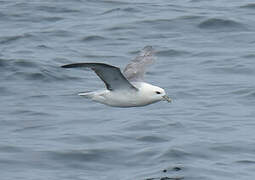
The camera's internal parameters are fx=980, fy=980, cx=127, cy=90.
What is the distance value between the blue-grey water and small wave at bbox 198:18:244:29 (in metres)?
0.03

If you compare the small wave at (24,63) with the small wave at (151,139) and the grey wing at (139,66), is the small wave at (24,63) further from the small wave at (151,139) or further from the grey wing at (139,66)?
the small wave at (151,139)

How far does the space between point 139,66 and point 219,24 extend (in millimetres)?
6819

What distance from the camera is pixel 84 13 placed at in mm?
22891

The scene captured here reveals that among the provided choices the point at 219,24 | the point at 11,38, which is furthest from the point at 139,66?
the point at 219,24

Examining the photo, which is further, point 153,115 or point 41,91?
point 41,91

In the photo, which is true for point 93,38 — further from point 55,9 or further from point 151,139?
point 151,139

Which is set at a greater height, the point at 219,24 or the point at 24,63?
the point at 219,24

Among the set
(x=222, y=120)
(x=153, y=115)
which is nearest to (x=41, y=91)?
(x=153, y=115)

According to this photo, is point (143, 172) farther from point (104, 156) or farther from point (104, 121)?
point (104, 121)

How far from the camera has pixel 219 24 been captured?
21.6 meters

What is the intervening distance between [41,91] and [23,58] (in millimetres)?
1833

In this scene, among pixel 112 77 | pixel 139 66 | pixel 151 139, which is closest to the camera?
pixel 112 77

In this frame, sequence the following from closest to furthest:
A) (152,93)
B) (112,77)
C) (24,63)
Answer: (112,77), (152,93), (24,63)

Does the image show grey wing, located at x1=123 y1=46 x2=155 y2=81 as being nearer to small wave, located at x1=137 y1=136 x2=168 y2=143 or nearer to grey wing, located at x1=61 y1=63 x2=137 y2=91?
small wave, located at x1=137 y1=136 x2=168 y2=143
